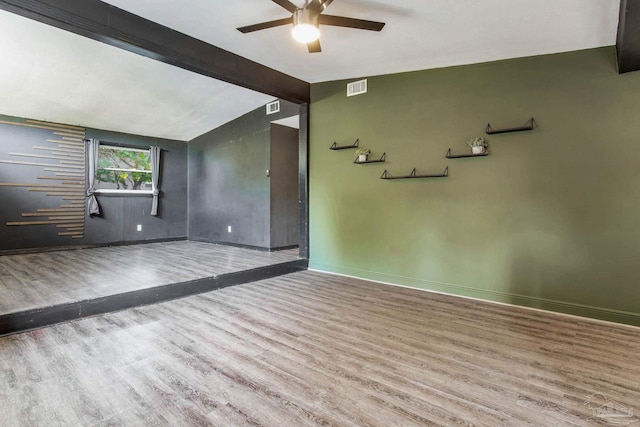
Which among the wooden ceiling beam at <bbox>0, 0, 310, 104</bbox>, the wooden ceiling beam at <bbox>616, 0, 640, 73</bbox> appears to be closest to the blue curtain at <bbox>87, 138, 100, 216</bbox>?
the wooden ceiling beam at <bbox>0, 0, 310, 104</bbox>

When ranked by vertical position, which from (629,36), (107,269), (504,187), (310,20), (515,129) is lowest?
(107,269)

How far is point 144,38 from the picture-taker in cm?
295

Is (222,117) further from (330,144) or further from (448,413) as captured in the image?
(448,413)

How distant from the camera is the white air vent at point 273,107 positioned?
578 centimetres

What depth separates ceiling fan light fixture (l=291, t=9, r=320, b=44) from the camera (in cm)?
234

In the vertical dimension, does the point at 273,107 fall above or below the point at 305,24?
above

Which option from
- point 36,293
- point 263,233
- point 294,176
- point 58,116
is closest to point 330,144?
point 294,176

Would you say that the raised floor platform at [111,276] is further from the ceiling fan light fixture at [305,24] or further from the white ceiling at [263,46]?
the ceiling fan light fixture at [305,24]

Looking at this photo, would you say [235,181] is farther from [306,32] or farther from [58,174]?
[306,32]

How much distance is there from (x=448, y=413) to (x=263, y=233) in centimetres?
481

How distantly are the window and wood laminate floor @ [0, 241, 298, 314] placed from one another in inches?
50.7

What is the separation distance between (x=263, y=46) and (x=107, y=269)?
354 cm

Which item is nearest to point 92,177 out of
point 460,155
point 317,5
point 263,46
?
point 263,46

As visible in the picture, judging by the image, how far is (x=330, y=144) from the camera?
4730 mm
